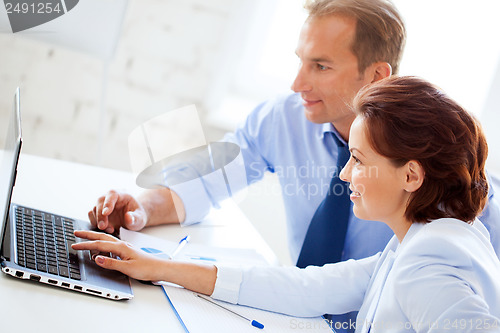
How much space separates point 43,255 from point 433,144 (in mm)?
636

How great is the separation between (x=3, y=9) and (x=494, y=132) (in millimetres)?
1753

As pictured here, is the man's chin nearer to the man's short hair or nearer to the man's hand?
the man's short hair

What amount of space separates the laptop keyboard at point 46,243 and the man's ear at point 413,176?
540 mm

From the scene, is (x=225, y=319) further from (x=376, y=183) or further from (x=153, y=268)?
(x=376, y=183)

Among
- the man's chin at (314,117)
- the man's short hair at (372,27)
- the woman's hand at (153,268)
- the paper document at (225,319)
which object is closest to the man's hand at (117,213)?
the woman's hand at (153,268)

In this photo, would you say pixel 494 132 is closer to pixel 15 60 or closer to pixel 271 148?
pixel 271 148

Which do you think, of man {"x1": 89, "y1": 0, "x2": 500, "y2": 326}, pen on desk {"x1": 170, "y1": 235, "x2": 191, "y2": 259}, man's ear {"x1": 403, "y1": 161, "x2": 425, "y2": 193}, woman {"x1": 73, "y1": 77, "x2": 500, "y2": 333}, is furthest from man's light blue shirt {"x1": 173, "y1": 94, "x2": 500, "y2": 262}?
man's ear {"x1": 403, "y1": 161, "x2": 425, "y2": 193}

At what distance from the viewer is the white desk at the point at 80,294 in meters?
0.78

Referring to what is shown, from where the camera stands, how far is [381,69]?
4.72 ft

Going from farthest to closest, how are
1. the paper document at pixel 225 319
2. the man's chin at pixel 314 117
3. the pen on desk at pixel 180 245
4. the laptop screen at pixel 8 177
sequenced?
the man's chin at pixel 314 117
the pen on desk at pixel 180 245
the paper document at pixel 225 319
the laptop screen at pixel 8 177

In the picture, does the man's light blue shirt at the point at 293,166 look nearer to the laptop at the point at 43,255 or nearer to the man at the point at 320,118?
the man at the point at 320,118

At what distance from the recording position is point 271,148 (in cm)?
155

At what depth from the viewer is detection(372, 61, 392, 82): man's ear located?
4.71ft

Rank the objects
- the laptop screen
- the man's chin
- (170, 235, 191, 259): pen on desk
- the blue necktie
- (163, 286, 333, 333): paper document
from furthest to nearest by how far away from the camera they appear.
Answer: the man's chin < the blue necktie < (170, 235, 191, 259): pen on desk < (163, 286, 333, 333): paper document < the laptop screen
